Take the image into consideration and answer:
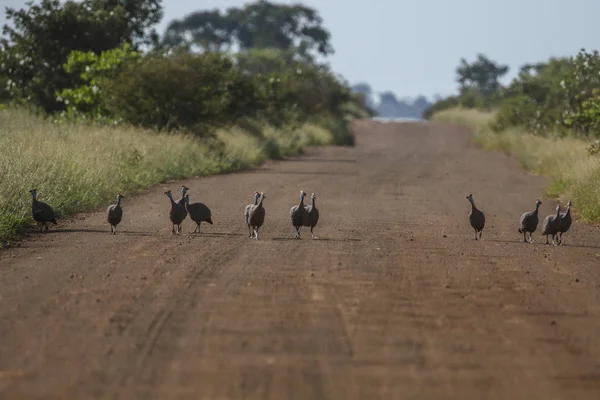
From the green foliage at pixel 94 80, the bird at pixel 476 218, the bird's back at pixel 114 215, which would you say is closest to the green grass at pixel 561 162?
the bird at pixel 476 218

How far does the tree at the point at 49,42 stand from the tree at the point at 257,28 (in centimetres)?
6076

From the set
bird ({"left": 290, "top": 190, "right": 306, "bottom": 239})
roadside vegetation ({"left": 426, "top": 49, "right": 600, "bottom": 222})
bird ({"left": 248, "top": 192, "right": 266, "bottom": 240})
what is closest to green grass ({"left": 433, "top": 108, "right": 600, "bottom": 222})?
roadside vegetation ({"left": 426, "top": 49, "right": 600, "bottom": 222})

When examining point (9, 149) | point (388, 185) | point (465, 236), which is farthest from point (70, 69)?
point (465, 236)

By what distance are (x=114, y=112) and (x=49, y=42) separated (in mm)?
6106

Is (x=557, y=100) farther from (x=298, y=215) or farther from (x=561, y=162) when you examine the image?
(x=298, y=215)

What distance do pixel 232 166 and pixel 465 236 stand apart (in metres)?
15.2

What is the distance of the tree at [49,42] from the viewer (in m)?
36.9

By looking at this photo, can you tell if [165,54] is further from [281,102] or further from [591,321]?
[591,321]

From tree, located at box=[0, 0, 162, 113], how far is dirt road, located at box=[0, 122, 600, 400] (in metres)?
20.5

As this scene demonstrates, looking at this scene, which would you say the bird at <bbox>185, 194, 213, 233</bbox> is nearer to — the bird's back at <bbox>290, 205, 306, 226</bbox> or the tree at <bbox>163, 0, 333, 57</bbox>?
the bird's back at <bbox>290, 205, 306, 226</bbox>

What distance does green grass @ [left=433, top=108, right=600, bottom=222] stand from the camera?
773 inches

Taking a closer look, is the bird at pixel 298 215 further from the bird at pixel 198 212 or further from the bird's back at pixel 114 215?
the bird's back at pixel 114 215

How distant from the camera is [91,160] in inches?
854

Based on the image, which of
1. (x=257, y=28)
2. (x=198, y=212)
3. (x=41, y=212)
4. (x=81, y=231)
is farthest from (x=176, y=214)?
(x=257, y=28)
